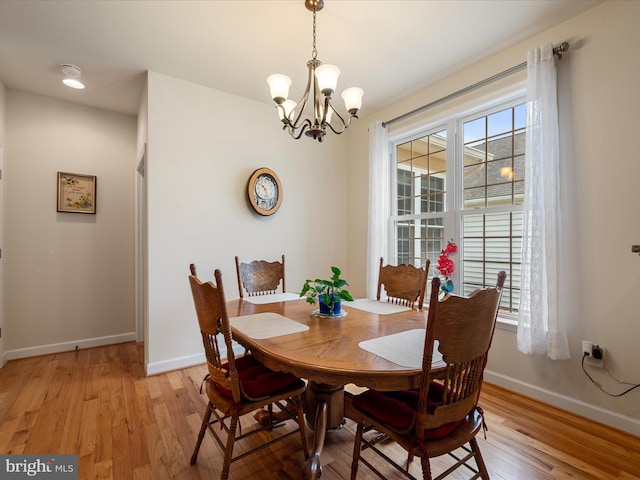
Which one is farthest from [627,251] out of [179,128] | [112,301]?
[112,301]

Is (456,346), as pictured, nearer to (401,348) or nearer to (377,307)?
(401,348)

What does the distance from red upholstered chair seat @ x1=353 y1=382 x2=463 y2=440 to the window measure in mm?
1589

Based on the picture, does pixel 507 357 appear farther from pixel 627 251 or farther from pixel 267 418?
pixel 267 418

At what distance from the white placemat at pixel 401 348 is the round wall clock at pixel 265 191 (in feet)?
7.31

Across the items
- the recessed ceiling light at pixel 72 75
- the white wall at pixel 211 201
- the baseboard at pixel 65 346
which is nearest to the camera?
the recessed ceiling light at pixel 72 75

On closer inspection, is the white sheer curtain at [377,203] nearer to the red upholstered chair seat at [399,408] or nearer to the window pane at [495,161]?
the window pane at [495,161]

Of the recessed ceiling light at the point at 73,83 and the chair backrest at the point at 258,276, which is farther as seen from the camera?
the recessed ceiling light at the point at 73,83

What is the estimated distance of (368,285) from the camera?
3461 mm

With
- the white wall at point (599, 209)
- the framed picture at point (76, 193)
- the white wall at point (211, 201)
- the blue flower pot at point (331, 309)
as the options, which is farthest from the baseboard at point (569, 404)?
the framed picture at point (76, 193)

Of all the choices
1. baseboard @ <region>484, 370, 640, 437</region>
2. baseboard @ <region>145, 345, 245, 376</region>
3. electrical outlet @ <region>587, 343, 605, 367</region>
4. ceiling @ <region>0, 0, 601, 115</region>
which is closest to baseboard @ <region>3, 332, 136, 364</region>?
baseboard @ <region>145, 345, 245, 376</region>

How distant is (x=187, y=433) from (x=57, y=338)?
241cm

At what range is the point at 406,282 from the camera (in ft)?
7.54

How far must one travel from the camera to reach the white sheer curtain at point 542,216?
2.12 meters
